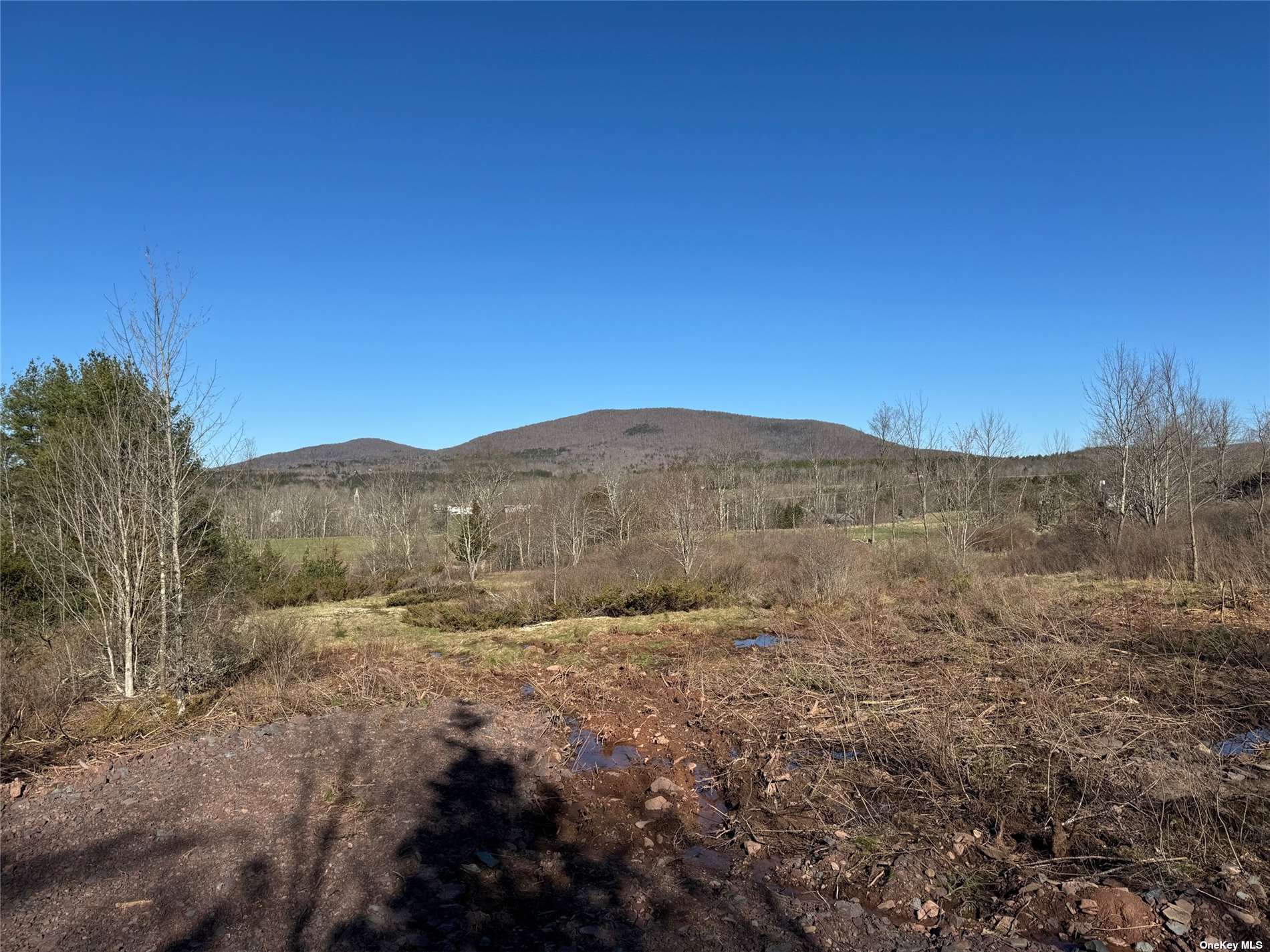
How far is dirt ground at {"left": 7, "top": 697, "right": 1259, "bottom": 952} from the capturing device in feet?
14.9

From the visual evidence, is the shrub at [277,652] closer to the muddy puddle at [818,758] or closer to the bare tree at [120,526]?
the bare tree at [120,526]

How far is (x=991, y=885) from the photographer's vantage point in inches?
199

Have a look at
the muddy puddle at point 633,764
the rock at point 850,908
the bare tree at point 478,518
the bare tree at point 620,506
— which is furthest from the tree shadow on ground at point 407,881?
the bare tree at point 620,506

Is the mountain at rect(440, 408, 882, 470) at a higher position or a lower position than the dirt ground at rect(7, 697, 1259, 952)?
higher

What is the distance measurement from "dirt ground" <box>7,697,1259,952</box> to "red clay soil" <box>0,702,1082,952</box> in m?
0.02

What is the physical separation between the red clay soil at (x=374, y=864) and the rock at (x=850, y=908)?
13 millimetres

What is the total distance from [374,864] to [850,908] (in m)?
3.62

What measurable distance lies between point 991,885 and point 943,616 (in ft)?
34.7

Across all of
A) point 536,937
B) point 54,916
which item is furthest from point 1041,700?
point 54,916

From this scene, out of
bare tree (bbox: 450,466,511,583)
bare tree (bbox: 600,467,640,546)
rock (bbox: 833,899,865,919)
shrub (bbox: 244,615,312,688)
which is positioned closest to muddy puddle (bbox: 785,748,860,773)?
rock (bbox: 833,899,865,919)

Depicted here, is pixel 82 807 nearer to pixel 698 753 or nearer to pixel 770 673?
pixel 698 753

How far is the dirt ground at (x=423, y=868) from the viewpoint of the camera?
453 cm

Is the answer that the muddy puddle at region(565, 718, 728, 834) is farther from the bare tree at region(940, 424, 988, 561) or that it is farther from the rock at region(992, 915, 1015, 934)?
the bare tree at region(940, 424, 988, 561)

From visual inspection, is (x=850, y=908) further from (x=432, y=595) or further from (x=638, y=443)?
(x=638, y=443)
